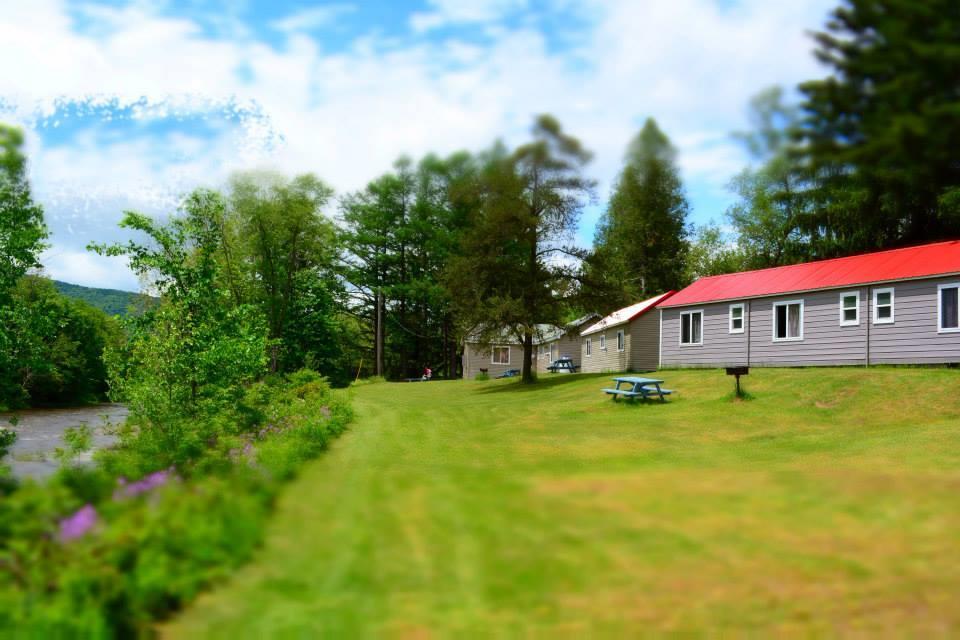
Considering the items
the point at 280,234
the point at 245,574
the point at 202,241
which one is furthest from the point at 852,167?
the point at 280,234

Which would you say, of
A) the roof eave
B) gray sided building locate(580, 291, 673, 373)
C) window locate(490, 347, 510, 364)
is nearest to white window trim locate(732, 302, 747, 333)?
the roof eave

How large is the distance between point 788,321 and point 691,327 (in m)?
4.32

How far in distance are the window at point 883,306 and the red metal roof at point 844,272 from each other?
0.84m

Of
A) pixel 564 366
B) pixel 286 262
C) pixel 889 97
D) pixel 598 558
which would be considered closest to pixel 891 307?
pixel 889 97

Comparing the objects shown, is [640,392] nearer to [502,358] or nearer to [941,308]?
[941,308]

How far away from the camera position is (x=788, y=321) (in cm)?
2634

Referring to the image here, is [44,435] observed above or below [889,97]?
below

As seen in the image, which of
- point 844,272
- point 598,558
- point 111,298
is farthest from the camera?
point 844,272

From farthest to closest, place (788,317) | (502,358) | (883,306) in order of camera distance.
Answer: (502,358) < (788,317) < (883,306)

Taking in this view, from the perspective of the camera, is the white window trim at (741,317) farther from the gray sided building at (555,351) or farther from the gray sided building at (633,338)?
the gray sided building at (555,351)

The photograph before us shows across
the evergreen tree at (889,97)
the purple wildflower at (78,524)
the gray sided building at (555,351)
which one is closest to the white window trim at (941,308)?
the evergreen tree at (889,97)

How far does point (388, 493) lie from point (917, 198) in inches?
179

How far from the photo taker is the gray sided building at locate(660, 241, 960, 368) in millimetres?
21828

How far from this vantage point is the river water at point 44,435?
13.2 meters
